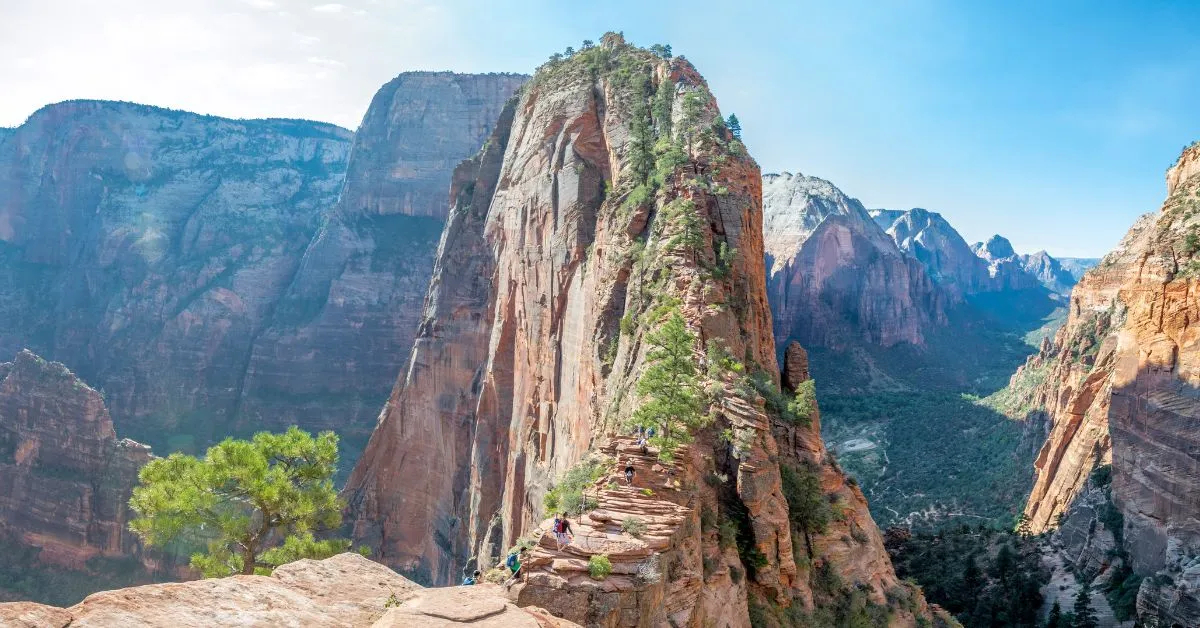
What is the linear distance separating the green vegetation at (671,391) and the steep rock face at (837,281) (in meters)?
118

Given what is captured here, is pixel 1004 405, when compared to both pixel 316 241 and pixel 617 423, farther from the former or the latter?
pixel 316 241

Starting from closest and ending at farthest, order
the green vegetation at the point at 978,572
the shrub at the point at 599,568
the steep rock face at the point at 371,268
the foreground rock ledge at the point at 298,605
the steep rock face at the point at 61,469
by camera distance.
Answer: the foreground rock ledge at the point at 298,605 → the shrub at the point at 599,568 → the green vegetation at the point at 978,572 → the steep rock face at the point at 61,469 → the steep rock face at the point at 371,268

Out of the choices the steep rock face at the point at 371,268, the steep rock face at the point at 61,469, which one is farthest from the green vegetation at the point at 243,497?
the steep rock face at the point at 371,268

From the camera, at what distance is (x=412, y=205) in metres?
138

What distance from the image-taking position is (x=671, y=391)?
23828 mm

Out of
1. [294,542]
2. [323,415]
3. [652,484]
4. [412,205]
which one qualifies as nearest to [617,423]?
[652,484]

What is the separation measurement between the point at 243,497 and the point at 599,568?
16.4m

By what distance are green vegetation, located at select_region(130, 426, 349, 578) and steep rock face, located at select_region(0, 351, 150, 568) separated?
184 feet

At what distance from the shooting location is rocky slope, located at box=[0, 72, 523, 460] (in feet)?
398

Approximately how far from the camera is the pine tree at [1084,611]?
41.7 metres

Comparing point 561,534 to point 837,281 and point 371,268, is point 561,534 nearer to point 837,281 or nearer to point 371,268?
point 371,268

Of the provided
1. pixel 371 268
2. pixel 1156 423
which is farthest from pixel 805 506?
pixel 371 268

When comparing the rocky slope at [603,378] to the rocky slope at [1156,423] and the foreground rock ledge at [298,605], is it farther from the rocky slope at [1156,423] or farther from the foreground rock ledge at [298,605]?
the rocky slope at [1156,423]

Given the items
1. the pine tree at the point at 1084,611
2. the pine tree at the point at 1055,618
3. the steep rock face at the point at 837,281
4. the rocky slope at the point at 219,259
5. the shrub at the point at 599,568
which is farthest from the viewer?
the steep rock face at the point at 837,281
